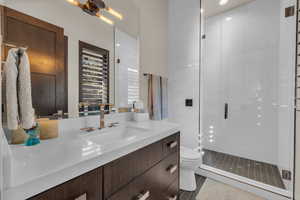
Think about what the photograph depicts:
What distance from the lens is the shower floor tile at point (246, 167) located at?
1.69 meters

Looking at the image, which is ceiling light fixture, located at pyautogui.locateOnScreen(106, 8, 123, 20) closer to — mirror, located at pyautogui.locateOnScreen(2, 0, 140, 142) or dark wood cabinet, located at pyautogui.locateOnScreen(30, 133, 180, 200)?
mirror, located at pyautogui.locateOnScreen(2, 0, 140, 142)

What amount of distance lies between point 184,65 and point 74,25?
5.19 feet

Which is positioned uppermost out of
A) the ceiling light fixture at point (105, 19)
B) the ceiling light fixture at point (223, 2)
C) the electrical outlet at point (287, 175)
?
the ceiling light fixture at point (223, 2)

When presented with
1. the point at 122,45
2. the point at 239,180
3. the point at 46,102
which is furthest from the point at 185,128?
the point at 46,102

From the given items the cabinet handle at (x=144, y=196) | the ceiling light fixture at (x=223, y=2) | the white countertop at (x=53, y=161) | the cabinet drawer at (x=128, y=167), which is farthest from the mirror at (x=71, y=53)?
the ceiling light fixture at (x=223, y=2)

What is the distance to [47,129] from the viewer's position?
2.52ft

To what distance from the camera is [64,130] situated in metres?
0.91

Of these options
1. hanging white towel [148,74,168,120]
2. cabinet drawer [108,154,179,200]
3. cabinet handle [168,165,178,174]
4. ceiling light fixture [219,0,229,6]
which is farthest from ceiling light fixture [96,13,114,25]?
ceiling light fixture [219,0,229,6]

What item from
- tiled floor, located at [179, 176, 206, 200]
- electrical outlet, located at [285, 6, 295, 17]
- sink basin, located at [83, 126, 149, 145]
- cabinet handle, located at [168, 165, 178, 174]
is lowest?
tiled floor, located at [179, 176, 206, 200]

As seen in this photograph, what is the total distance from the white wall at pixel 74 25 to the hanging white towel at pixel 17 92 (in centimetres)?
43

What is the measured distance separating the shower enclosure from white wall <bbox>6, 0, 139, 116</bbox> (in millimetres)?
1468

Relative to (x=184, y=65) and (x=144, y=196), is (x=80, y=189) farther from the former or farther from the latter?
(x=184, y=65)

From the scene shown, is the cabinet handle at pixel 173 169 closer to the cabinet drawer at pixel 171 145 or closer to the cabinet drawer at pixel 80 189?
the cabinet drawer at pixel 171 145

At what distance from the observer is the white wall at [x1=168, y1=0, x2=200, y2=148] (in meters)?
2.04
